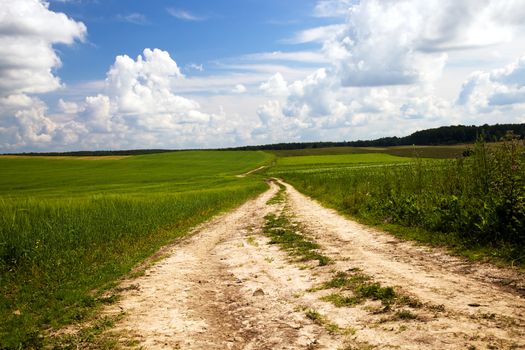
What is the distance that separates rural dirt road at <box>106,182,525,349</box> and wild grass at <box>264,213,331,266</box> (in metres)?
0.35

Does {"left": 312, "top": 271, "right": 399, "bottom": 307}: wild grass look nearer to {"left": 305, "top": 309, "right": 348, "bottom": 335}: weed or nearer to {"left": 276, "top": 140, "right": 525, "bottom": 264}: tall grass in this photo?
{"left": 305, "top": 309, "right": 348, "bottom": 335}: weed

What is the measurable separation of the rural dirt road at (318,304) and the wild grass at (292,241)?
1.15 ft

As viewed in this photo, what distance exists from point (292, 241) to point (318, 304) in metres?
6.54

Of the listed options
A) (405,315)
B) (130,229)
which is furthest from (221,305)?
(130,229)

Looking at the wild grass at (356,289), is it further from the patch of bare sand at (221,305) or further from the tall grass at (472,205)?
the tall grass at (472,205)

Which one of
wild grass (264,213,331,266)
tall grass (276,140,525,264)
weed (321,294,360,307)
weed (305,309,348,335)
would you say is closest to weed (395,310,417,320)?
weed (305,309,348,335)

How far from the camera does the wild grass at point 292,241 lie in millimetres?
→ 11115

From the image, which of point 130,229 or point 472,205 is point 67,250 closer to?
point 130,229

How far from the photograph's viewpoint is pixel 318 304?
7301 millimetres

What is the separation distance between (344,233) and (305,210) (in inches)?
330

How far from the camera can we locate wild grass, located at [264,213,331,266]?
11115 millimetres

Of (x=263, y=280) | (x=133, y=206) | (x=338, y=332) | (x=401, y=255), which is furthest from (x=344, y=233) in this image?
(x=133, y=206)

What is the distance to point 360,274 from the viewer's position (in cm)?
891

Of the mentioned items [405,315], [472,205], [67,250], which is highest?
[472,205]
